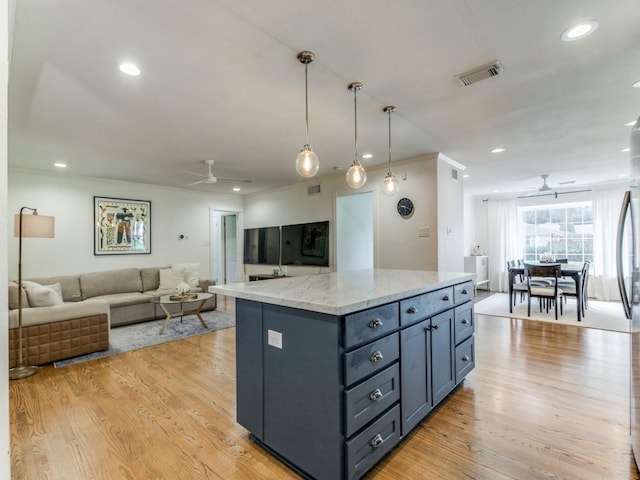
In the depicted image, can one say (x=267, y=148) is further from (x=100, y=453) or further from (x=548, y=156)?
(x=548, y=156)

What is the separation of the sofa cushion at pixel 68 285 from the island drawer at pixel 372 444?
5.39 m

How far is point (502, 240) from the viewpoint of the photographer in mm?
8102

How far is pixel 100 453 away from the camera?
1865 millimetres


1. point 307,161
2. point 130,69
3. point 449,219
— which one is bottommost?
point 449,219

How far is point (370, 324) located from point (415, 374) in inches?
24.5

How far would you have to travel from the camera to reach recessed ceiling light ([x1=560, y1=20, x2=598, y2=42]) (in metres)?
1.84

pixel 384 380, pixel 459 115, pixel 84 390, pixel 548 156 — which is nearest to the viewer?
pixel 384 380

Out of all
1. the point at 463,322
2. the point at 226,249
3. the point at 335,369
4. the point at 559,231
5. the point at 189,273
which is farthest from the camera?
the point at 226,249

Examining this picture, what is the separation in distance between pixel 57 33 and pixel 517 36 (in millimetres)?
2800

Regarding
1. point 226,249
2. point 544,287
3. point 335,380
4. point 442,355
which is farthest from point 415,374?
point 226,249

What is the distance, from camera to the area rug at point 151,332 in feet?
11.9

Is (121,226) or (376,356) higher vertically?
(121,226)

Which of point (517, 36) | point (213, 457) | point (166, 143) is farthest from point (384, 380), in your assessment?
point (166, 143)

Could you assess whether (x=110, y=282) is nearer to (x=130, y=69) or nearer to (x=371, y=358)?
(x=130, y=69)
